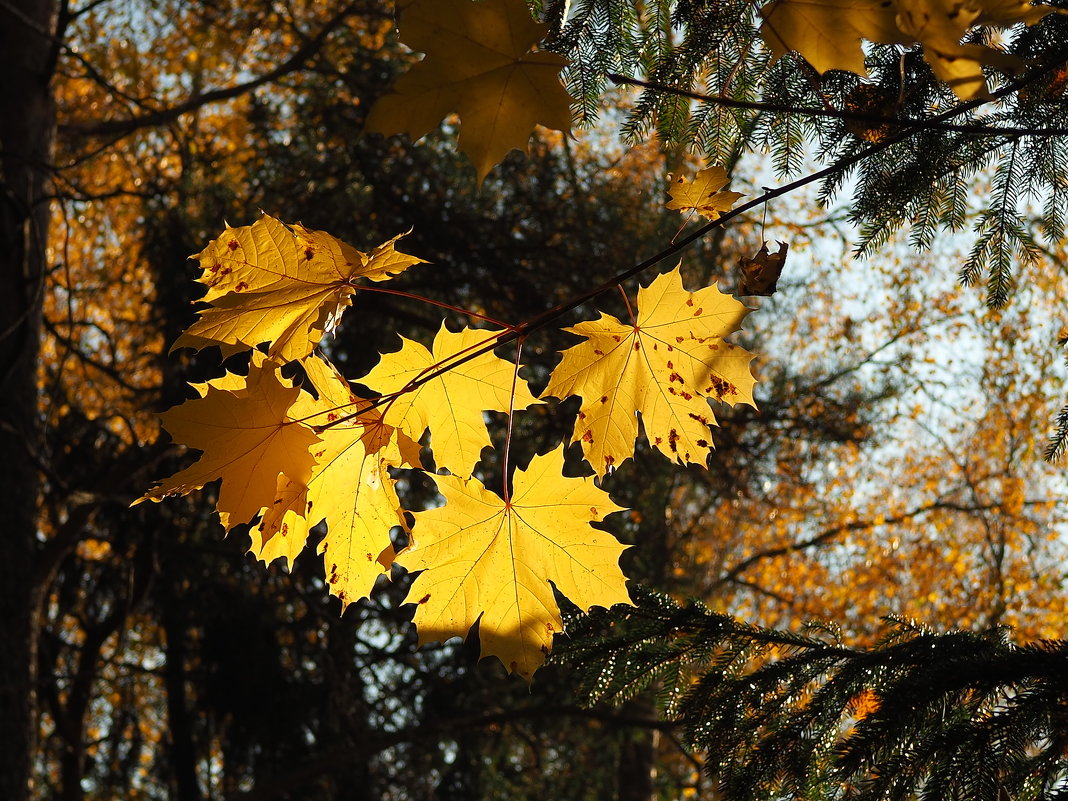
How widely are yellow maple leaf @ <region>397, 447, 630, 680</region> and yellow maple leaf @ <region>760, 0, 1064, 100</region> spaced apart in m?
0.55

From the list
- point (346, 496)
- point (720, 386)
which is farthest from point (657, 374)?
point (346, 496)

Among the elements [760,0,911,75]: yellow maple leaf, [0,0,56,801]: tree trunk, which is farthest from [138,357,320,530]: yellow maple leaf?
[0,0,56,801]: tree trunk

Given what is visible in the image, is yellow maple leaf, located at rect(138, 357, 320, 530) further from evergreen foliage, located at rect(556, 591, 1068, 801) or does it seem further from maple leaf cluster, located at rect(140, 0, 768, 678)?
evergreen foliage, located at rect(556, 591, 1068, 801)

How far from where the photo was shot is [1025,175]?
1479mm

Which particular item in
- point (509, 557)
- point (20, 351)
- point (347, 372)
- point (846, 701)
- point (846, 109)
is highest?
point (347, 372)

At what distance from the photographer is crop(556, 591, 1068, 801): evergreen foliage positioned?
0.93 m

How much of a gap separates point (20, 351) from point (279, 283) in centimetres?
252

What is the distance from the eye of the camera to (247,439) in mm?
945

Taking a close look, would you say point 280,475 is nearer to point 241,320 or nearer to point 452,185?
point 241,320

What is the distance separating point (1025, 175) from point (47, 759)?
790 cm

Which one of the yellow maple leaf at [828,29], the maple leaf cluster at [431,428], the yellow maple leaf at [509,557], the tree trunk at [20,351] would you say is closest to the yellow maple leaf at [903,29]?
the yellow maple leaf at [828,29]

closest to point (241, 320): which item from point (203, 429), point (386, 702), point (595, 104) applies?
A: point (203, 429)

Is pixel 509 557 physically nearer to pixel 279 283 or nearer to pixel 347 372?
pixel 279 283

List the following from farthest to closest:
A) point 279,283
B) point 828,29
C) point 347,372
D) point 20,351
Result: point 347,372 → point 20,351 → point 279,283 → point 828,29
